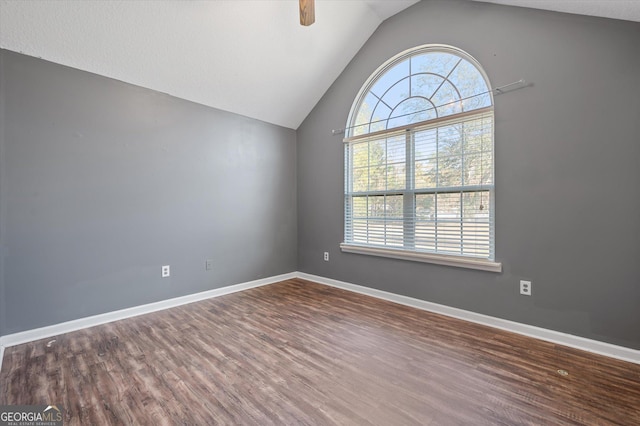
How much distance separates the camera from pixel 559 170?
235cm

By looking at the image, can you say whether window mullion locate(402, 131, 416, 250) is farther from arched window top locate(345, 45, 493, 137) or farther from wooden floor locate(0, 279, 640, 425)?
wooden floor locate(0, 279, 640, 425)

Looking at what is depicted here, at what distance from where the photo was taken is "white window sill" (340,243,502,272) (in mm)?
2697

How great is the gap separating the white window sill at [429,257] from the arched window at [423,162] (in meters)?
0.01

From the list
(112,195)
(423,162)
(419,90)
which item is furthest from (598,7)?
(112,195)

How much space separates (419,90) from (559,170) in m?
1.66

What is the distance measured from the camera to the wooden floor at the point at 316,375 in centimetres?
154

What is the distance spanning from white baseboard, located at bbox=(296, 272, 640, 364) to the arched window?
0.50 meters

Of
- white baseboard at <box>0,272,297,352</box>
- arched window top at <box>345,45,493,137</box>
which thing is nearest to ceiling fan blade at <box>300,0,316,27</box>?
arched window top at <box>345,45,493,137</box>

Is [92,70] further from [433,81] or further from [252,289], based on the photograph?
[433,81]

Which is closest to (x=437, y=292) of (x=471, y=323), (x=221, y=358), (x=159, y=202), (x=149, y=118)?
(x=471, y=323)

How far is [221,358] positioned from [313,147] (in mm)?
3157

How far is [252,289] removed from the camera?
13.0 ft

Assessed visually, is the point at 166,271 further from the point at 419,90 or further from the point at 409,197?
the point at 419,90

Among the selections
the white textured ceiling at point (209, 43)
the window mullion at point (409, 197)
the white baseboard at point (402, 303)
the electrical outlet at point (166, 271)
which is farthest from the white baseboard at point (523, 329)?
the white textured ceiling at point (209, 43)
